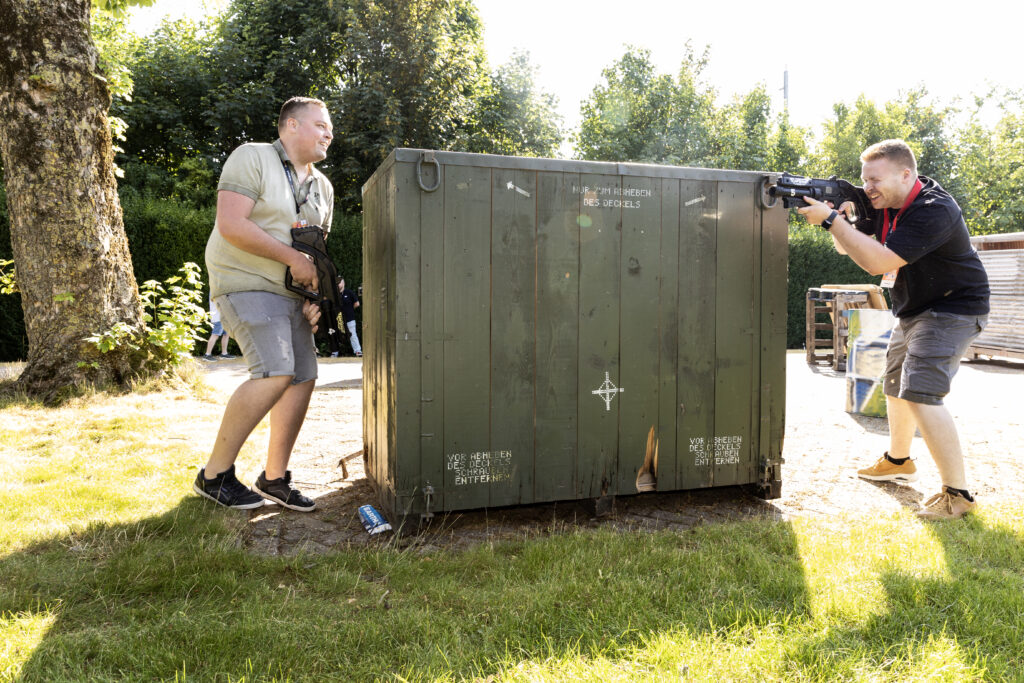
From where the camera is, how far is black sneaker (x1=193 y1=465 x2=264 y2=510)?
11.4 feet

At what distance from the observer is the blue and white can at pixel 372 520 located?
10.5 ft

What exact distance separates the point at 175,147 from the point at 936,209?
713 inches

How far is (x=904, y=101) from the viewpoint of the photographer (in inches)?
1302

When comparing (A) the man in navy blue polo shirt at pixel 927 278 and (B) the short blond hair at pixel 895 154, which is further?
(B) the short blond hair at pixel 895 154

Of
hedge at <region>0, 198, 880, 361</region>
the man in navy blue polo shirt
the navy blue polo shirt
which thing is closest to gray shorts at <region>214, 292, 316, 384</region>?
the man in navy blue polo shirt

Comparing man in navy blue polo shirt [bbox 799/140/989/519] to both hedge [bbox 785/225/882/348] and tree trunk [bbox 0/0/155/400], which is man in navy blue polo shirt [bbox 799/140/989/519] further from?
hedge [bbox 785/225/882/348]


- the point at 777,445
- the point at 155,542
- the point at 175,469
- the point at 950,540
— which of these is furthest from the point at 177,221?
the point at 950,540

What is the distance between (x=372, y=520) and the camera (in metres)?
3.26

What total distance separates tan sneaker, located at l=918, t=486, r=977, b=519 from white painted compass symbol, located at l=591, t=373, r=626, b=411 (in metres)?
1.67

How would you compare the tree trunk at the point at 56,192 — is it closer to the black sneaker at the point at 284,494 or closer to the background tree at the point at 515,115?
the black sneaker at the point at 284,494

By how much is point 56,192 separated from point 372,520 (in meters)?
4.69

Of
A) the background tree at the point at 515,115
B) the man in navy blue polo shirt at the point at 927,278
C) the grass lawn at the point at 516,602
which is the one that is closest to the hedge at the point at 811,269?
the background tree at the point at 515,115

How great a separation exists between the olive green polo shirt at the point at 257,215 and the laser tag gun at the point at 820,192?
252cm

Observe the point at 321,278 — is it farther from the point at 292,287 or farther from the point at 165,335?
the point at 165,335
